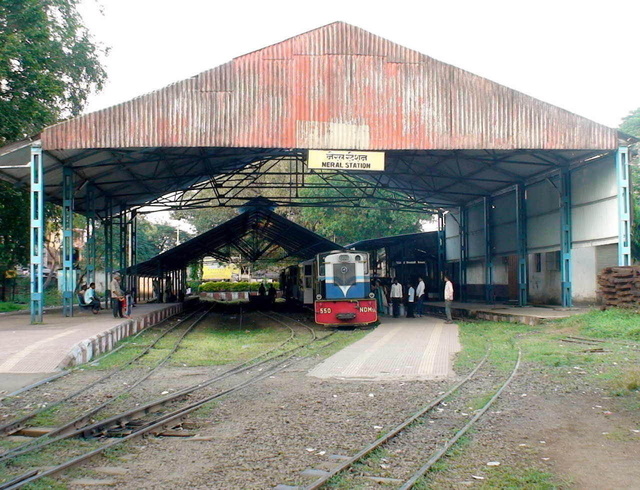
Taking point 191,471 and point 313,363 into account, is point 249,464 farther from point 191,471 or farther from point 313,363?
point 313,363

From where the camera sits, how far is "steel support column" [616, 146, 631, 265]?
66.3ft

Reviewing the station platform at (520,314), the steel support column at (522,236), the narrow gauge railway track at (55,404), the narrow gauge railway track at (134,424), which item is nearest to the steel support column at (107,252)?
the narrow gauge railway track at (55,404)

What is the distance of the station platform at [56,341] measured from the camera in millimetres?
12188

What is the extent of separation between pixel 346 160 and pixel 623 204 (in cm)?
879

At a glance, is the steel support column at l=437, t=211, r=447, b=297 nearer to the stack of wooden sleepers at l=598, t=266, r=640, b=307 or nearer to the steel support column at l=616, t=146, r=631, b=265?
the steel support column at l=616, t=146, r=631, b=265

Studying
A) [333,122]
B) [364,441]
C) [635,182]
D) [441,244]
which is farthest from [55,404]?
[441,244]

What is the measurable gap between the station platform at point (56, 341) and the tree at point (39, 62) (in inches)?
310

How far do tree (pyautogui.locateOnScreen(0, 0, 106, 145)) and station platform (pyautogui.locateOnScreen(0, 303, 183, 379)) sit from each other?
7.88m

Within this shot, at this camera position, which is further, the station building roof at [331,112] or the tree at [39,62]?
the tree at [39,62]

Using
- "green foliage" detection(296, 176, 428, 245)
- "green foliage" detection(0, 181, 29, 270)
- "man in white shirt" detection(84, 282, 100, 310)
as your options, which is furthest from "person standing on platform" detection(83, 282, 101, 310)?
"green foliage" detection(296, 176, 428, 245)

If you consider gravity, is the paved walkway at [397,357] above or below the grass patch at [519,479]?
below

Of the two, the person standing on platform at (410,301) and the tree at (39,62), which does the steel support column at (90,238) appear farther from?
the person standing on platform at (410,301)

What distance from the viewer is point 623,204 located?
20.4 m

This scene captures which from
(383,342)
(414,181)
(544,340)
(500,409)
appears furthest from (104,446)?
(414,181)
